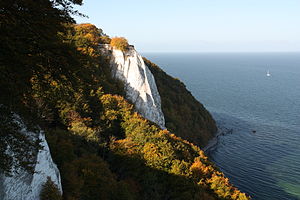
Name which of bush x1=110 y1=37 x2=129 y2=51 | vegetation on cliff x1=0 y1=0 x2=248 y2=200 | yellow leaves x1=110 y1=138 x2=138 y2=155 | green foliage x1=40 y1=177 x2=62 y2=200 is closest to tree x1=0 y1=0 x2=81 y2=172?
vegetation on cliff x1=0 y1=0 x2=248 y2=200

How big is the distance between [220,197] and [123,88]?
2674 cm

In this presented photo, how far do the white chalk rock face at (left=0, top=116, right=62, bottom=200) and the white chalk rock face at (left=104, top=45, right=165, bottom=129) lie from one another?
99.0 feet

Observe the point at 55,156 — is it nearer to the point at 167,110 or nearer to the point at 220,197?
the point at 220,197

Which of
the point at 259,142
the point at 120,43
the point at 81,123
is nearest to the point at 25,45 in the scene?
the point at 81,123

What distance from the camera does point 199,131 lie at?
6159 centimetres

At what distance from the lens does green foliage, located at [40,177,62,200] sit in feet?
46.2

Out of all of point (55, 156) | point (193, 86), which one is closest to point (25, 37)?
point (55, 156)

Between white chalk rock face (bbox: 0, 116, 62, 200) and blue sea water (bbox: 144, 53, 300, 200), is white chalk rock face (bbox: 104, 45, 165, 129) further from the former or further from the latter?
white chalk rock face (bbox: 0, 116, 62, 200)

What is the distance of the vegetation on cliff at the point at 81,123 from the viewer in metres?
9.16

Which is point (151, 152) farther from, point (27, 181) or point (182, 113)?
point (182, 113)

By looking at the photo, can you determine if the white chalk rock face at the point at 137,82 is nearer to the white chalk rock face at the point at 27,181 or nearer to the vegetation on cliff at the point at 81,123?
the vegetation on cliff at the point at 81,123

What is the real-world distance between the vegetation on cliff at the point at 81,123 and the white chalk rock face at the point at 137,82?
2846 millimetres

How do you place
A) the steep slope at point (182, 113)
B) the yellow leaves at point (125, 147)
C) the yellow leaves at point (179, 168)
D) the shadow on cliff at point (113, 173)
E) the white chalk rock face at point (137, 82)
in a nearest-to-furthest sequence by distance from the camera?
1. the shadow on cliff at point (113, 173)
2. the yellow leaves at point (179, 168)
3. the yellow leaves at point (125, 147)
4. the white chalk rock face at point (137, 82)
5. the steep slope at point (182, 113)

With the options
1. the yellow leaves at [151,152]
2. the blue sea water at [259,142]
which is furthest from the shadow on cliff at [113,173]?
the blue sea water at [259,142]
